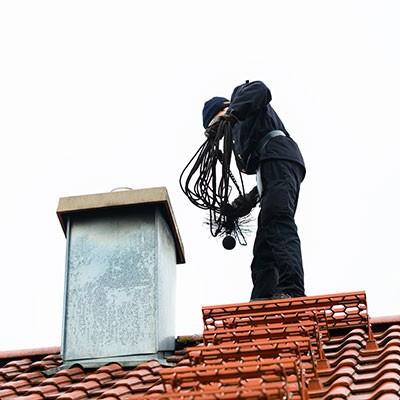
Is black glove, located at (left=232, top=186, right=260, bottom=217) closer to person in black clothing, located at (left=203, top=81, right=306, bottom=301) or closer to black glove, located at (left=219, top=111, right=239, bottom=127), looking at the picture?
person in black clothing, located at (left=203, top=81, right=306, bottom=301)

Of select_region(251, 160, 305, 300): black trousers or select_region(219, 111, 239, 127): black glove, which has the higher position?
select_region(219, 111, 239, 127): black glove

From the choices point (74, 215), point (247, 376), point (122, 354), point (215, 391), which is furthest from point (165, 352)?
point (215, 391)

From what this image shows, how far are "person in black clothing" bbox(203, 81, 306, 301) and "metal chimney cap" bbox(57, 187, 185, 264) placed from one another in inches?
25.0

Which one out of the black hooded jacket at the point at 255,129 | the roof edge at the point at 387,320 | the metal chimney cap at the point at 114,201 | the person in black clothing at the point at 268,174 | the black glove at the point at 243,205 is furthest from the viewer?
the black glove at the point at 243,205

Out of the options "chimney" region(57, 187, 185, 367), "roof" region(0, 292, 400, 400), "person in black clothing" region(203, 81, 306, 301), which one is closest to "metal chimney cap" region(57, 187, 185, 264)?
"chimney" region(57, 187, 185, 367)

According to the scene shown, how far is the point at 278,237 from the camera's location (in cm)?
573

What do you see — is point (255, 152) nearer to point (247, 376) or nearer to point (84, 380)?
point (84, 380)

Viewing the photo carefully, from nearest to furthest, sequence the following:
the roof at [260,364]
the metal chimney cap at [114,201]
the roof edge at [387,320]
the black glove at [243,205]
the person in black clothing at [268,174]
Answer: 1. the roof at [260,364]
2. the roof edge at [387,320]
3. the person in black clothing at [268,174]
4. the metal chimney cap at [114,201]
5. the black glove at [243,205]

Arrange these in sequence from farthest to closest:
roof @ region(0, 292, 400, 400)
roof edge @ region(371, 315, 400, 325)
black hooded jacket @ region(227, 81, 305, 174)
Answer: black hooded jacket @ region(227, 81, 305, 174) → roof edge @ region(371, 315, 400, 325) → roof @ region(0, 292, 400, 400)

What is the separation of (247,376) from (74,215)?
293 centimetres

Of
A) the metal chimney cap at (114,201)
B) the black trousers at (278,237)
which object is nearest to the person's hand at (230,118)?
the black trousers at (278,237)

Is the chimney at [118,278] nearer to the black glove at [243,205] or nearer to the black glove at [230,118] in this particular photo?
the black glove at [243,205]

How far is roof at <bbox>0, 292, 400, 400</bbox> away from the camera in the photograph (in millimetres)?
3436

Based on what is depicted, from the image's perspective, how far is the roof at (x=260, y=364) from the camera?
344cm
